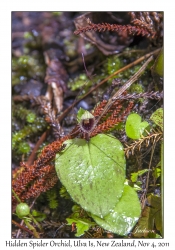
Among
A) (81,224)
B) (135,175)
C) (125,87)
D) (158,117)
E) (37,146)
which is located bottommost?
(81,224)

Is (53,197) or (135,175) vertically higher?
(135,175)

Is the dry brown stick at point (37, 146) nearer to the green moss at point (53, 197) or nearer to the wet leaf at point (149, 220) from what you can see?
the green moss at point (53, 197)

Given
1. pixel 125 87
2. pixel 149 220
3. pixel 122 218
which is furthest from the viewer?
pixel 125 87

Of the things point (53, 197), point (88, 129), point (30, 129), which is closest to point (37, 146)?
point (30, 129)

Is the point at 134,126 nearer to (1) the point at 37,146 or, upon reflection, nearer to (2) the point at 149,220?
(2) the point at 149,220

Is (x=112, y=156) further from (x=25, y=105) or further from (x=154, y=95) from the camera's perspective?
(x=25, y=105)

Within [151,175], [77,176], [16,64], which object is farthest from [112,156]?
[16,64]
